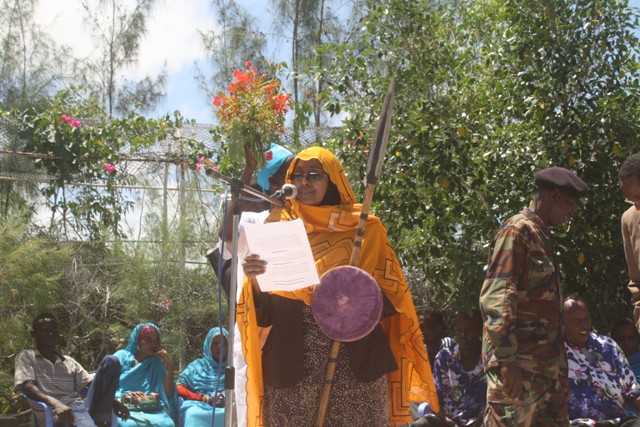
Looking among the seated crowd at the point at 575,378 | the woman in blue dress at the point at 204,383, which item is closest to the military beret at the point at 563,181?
the seated crowd at the point at 575,378

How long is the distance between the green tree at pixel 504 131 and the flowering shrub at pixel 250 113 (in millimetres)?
2457

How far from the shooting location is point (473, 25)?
7.54m

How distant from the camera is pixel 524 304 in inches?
166

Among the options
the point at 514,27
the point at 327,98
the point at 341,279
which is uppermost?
the point at 514,27

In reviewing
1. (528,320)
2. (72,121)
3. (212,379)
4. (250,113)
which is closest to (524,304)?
(528,320)

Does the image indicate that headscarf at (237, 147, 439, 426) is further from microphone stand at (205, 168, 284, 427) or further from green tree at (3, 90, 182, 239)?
green tree at (3, 90, 182, 239)

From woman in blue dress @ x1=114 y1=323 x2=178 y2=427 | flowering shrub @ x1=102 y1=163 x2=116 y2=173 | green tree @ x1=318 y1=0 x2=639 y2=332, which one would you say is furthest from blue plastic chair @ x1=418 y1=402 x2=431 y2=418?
flowering shrub @ x1=102 y1=163 x2=116 y2=173

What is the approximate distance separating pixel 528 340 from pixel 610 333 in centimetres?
306

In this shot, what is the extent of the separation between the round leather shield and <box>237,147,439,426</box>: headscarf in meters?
0.21

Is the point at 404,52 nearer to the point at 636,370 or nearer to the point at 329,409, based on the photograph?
the point at 636,370

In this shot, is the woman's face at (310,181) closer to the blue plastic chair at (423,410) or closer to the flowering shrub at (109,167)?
the blue plastic chair at (423,410)

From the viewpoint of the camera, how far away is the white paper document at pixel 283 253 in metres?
3.81

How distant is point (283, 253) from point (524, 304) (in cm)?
120

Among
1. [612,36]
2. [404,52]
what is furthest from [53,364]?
[612,36]
